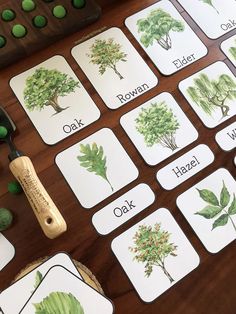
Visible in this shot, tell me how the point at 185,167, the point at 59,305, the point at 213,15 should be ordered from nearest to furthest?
the point at 59,305, the point at 185,167, the point at 213,15

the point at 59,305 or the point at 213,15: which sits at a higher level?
the point at 213,15

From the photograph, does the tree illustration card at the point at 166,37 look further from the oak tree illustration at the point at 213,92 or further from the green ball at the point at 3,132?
the green ball at the point at 3,132

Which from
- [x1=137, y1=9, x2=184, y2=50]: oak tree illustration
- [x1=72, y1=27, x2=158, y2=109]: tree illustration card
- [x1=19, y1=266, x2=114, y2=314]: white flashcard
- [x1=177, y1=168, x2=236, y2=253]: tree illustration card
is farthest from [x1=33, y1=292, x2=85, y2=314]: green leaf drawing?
[x1=137, y1=9, x2=184, y2=50]: oak tree illustration

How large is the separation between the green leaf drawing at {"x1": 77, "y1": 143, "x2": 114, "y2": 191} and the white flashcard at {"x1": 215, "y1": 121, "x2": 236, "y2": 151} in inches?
7.8

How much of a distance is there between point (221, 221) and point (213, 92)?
0.23 m

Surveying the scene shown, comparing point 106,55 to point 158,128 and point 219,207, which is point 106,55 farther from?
point 219,207

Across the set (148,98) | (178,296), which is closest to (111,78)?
(148,98)

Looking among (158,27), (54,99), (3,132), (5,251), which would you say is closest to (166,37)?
(158,27)

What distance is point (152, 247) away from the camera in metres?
0.66

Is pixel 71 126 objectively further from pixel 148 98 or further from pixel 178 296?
pixel 178 296

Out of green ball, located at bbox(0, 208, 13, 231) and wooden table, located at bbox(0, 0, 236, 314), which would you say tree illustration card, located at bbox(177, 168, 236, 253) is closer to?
wooden table, located at bbox(0, 0, 236, 314)

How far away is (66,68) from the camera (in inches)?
29.6

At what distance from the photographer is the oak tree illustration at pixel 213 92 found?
75cm

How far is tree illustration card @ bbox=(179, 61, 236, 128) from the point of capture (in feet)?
2.43
